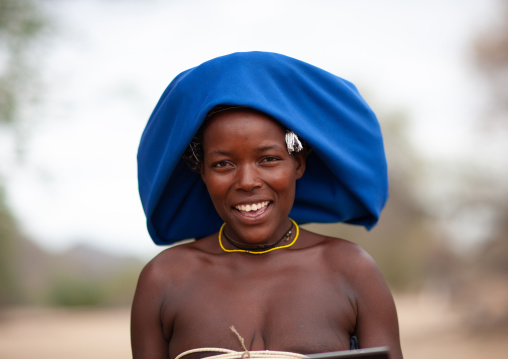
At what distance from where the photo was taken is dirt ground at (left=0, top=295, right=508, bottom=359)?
7.70 meters

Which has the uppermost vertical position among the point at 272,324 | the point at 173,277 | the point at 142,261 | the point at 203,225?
the point at 142,261

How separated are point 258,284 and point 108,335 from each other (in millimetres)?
7403

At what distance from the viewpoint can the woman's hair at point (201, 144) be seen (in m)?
2.32

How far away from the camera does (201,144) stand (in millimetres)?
2443

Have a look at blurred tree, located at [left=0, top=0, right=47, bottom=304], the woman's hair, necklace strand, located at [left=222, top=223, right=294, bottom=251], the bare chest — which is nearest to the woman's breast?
the bare chest

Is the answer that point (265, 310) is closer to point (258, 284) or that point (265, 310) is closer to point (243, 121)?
point (258, 284)

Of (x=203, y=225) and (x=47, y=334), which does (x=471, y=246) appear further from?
(x=203, y=225)

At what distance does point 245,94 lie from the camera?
2217 millimetres

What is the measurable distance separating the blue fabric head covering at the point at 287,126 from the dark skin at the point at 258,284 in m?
0.10

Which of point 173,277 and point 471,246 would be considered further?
point 471,246

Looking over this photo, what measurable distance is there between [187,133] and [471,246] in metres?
8.70

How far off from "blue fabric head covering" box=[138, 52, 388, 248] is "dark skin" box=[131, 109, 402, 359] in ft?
0.34

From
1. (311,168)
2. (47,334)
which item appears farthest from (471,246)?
(311,168)

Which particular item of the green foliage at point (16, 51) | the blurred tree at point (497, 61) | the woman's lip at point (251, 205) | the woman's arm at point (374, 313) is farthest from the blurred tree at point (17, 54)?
the blurred tree at point (497, 61)
